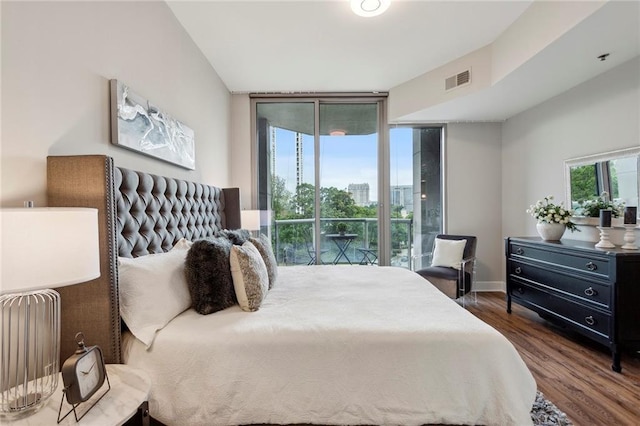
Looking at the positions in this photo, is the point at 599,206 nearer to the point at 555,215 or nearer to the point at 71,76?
the point at 555,215

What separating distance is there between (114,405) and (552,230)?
3677 millimetres

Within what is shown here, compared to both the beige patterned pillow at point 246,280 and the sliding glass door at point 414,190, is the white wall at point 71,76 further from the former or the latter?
the sliding glass door at point 414,190

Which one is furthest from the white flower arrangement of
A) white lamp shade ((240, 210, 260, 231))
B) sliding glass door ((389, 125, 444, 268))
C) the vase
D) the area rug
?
white lamp shade ((240, 210, 260, 231))

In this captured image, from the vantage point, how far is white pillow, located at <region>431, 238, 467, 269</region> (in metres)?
3.66

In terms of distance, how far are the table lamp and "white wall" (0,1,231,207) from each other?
46 centimetres

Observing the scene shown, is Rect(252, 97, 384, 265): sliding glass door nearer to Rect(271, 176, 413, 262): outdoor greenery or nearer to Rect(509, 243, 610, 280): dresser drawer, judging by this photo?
Rect(271, 176, 413, 262): outdoor greenery

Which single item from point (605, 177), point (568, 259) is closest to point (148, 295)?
point (568, 259)

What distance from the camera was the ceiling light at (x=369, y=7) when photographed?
7.01ft

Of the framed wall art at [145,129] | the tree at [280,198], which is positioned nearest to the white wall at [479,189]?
the tree at [280,198]

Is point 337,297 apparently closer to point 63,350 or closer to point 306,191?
point 63,350

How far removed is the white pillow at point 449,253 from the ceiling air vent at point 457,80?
6.20ft

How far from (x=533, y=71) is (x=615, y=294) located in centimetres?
197

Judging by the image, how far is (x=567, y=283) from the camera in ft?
8.19

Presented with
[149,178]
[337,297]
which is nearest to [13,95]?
[149,178]
